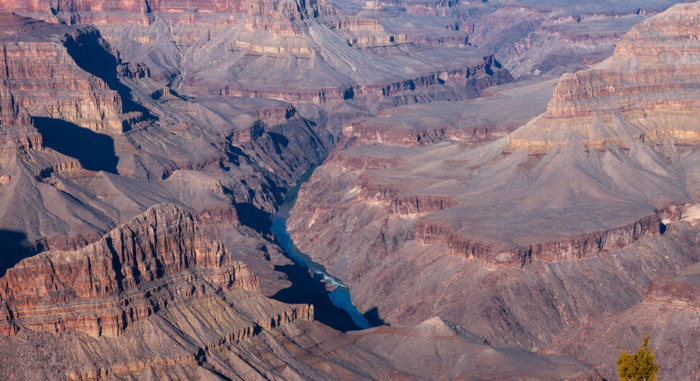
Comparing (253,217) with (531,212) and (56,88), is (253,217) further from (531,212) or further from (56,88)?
(531,212)

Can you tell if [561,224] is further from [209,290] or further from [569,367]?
[209,290]

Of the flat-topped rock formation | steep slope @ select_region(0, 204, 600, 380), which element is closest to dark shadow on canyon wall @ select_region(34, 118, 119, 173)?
the flat-topped rock formation

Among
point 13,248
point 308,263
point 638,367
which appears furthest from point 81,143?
point 638,367

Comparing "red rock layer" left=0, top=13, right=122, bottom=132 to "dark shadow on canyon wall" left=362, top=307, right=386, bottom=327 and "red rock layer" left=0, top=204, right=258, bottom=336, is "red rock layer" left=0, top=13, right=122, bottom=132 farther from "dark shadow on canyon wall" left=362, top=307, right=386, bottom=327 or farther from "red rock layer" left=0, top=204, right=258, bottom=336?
"red rock layer" left=0, top=204, right=258, bottom=336

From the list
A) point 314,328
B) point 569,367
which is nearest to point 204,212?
point 314,328

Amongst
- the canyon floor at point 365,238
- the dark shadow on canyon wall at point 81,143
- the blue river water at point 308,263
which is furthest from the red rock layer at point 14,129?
the blue river water at point 308,263

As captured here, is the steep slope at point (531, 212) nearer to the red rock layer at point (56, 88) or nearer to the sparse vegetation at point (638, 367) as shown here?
the sparse vegetation at point (638, 367)
